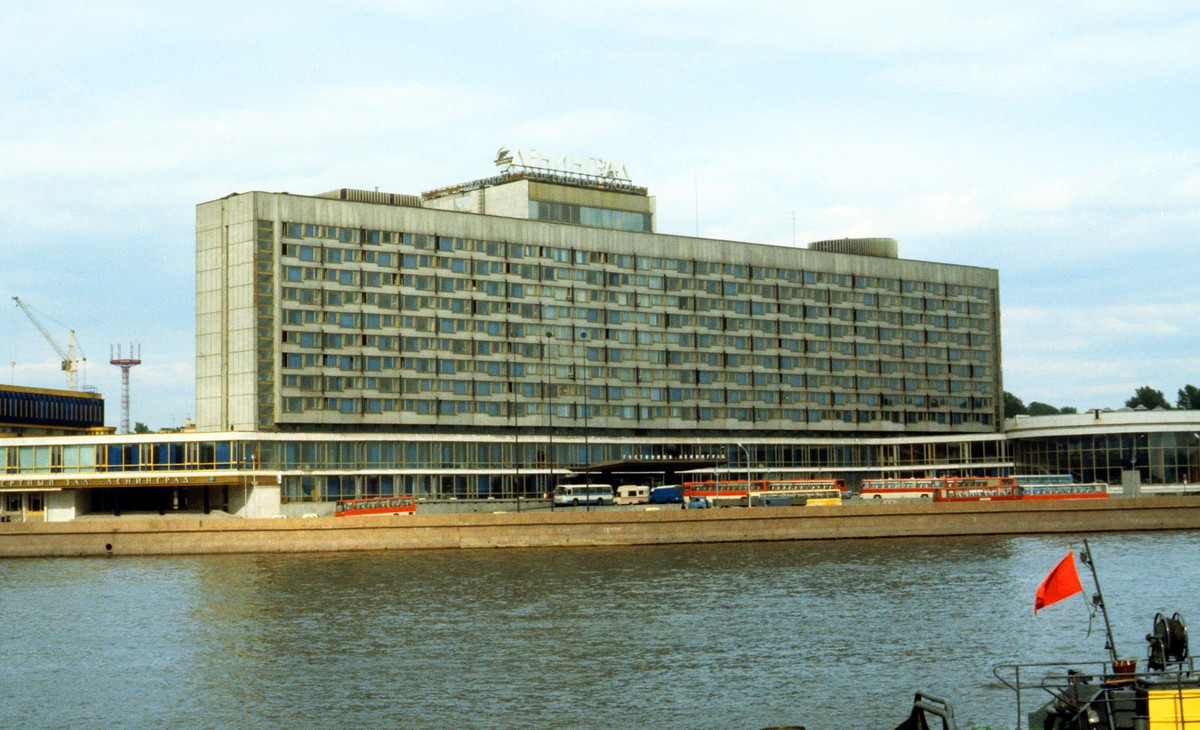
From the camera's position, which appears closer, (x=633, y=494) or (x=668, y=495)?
(x=668, y=495)

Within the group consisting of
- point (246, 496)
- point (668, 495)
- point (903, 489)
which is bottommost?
point (668, 495)

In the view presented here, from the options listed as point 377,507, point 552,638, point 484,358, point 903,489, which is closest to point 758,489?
point 903,489

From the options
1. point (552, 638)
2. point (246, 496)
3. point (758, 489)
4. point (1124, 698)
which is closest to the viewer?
point (1124, 698)

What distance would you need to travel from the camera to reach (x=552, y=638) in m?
70.9

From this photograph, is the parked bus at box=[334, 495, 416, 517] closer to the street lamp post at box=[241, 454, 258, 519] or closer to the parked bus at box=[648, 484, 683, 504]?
the street lamp post at box=[241, 454, 258, 519]

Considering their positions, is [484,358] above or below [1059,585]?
above

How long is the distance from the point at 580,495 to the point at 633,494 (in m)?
8.85

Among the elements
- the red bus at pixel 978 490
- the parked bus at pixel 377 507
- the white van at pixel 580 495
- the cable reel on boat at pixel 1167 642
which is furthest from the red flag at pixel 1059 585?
the white van at pixel 580 495

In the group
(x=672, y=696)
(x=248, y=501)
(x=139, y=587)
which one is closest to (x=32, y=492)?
(x=248, y=501)

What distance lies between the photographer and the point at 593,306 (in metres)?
178

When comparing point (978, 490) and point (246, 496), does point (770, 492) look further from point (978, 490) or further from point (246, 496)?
point (246, 496)

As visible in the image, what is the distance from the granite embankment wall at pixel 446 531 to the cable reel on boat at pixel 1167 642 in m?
92.7

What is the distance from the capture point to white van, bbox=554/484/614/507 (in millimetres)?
158875

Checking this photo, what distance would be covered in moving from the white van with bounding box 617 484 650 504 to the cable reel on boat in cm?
12123
